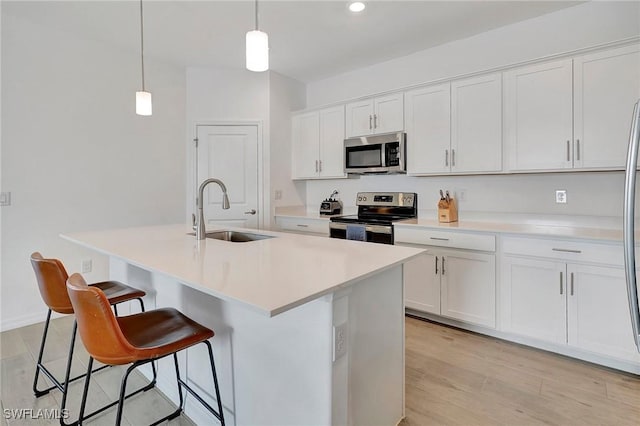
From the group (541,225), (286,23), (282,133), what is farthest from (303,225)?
(541,225)

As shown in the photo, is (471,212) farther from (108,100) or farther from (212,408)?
(108,100)

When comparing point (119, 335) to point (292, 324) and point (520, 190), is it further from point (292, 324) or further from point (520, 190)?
point (520, 190)

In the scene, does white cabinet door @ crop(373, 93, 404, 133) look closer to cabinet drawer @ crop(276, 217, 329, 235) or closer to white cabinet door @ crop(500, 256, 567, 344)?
cabinet drawer @ crop(276, 217, 329, 235)

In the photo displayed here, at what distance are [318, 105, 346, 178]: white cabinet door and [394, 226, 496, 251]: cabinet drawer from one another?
1.18 metres

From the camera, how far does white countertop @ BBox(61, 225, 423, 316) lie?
3.65 feet

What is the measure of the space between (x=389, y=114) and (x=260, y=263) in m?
2.57

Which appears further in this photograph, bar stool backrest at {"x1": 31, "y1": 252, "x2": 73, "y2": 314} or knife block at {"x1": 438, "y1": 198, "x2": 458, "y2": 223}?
knife block at {"x1": 438, "y1": 198, "x2": 458, "y2": 223}

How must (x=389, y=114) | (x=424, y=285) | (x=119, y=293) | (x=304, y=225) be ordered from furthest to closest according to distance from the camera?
(x=304, y=225) < (x=389, y=114) < (x=424, y=285) < (x=119, y=293)

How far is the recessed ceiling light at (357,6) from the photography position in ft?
9.04

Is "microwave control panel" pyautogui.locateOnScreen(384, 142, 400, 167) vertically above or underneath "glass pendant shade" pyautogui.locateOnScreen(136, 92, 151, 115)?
underneath

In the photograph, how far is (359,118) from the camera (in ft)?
12.5

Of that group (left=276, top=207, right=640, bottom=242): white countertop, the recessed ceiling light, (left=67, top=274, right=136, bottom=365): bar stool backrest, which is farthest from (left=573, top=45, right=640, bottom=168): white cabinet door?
(left=67, top=274, right=136, bottom=365): bar stool backrest

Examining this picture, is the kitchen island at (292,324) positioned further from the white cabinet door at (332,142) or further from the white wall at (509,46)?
the white wall at (509,46)

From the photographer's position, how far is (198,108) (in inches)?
165
